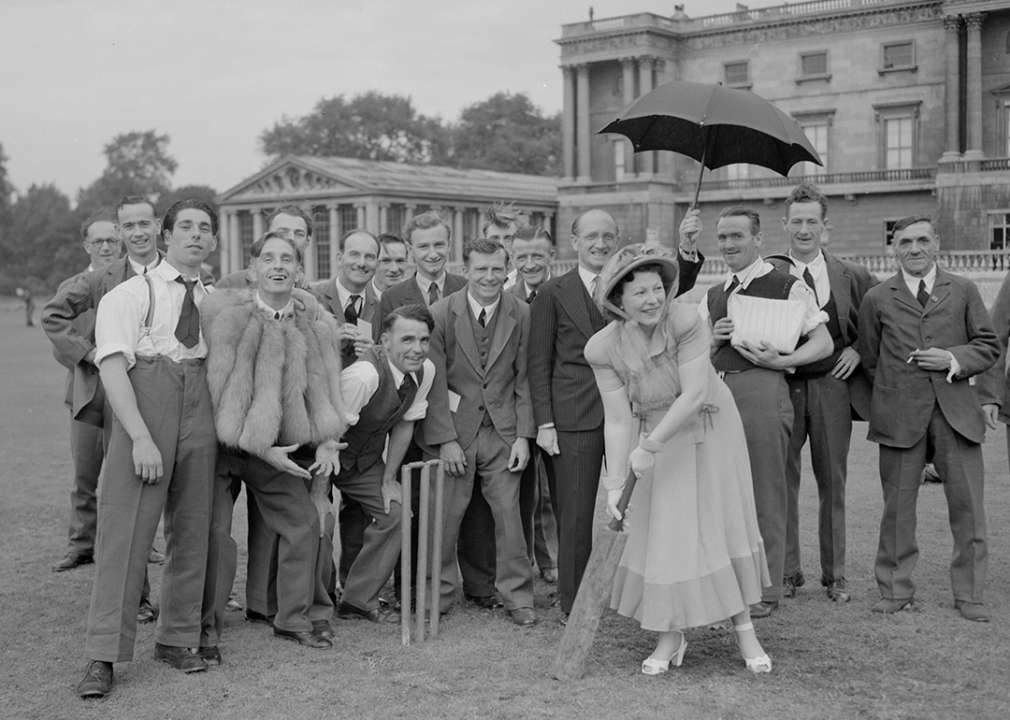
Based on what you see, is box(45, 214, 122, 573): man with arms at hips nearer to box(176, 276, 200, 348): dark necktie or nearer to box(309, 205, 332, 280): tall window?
box(176, 276, 200, 348): dark necktie

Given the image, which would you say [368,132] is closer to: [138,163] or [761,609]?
[138,163]

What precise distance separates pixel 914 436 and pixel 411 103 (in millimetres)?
81253

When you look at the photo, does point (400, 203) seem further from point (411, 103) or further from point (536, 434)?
point (536, 434)

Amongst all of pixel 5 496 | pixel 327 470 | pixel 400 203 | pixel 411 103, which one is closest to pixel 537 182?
pixel 400 203

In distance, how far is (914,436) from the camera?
6.93m

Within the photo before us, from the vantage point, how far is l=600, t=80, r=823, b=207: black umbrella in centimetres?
659

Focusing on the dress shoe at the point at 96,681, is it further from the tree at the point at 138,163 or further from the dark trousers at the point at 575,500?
the tree at the point at 138,163

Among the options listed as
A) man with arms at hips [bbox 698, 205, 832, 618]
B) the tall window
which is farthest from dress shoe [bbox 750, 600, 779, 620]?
the tall window

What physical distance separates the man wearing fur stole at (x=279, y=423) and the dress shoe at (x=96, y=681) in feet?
2.01

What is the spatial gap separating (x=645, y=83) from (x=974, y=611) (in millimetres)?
47529

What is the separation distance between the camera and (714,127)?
721 cm

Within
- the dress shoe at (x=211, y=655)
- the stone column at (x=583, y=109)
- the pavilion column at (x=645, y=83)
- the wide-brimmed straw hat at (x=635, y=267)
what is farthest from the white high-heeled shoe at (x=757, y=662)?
the stone column at (x=583, y=109)

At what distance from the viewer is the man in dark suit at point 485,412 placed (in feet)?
22.7

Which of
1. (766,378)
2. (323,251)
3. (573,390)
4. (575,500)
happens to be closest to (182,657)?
(575,500)
